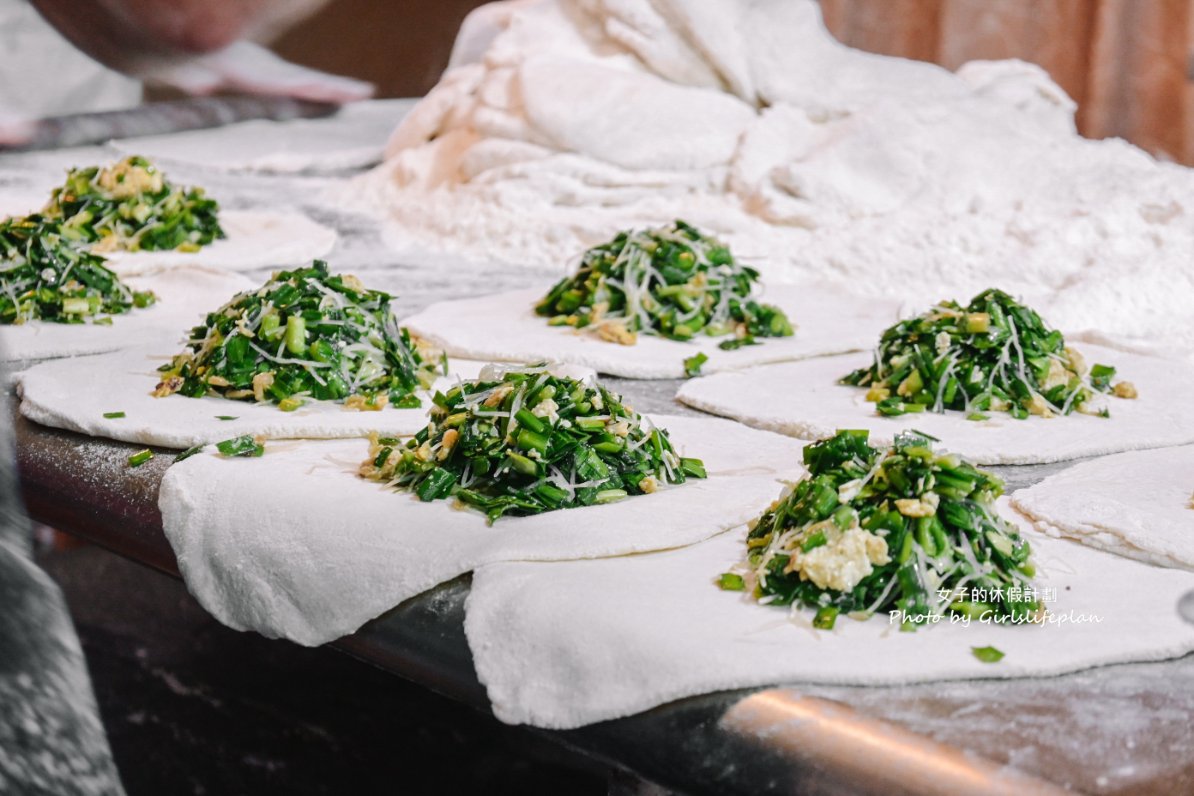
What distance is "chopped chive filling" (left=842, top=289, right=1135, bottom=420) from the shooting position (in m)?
2.44

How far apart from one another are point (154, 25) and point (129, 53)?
0.18 m

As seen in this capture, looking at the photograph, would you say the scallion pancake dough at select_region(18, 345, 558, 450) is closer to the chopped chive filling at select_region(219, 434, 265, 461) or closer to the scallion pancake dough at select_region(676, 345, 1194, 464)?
the chopped chive filling at select_region(219, 434, 265, 461)

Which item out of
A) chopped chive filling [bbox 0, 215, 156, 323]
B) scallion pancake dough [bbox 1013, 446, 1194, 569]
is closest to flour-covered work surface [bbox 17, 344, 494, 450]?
chopped chive filling [bbox 0, 215, 156, 323]

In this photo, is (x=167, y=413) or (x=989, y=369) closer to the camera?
(x=167, y=413)

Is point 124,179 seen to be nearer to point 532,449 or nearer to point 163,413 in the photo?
point 163,413

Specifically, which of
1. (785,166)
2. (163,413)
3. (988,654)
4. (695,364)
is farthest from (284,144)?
(988,654)

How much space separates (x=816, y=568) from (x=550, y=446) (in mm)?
498

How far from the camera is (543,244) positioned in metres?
4.15

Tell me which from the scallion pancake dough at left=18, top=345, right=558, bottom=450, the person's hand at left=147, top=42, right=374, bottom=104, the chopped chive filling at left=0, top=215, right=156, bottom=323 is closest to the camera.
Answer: the scallion pancake dough at left=18, top=345, right=558, bottom=450

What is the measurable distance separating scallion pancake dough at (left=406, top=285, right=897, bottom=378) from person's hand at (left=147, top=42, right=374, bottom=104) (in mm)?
3393

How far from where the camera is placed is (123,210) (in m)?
3.76

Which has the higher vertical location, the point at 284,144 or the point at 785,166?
the point at 785,166

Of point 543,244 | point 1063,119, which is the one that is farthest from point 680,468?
point 1063,119

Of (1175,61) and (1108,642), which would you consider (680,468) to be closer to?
(1108,642)
